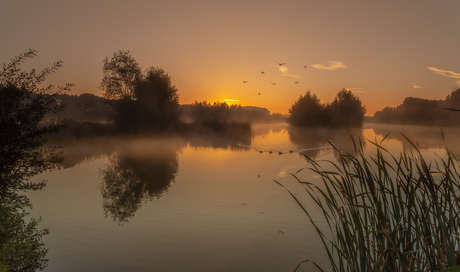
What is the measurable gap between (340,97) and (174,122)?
35673 millimetres

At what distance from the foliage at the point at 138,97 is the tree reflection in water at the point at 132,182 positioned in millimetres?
12836

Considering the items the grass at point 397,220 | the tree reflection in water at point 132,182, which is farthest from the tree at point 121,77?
the grass at point 397,220

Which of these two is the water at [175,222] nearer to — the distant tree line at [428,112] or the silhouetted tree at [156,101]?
the silhouetted tree at [156,101]

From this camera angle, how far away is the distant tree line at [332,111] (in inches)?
2008

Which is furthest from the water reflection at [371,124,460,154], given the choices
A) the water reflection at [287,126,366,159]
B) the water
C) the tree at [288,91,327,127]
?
the tree at [288,91,327,127]

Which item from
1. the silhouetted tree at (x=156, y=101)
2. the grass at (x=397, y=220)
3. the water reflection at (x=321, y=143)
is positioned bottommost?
the water reflection at (x=321, y=143)

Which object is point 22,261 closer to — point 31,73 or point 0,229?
point 0,229

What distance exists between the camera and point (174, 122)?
1261 inches

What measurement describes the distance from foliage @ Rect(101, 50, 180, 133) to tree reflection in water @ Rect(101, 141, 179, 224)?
42.1ft

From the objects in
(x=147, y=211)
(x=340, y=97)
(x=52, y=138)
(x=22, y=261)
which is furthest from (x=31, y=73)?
(x=340, y=97)

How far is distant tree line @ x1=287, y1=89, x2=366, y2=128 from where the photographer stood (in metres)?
51.0

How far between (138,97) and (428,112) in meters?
52.8

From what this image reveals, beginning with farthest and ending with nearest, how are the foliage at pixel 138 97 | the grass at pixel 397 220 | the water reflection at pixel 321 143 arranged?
the foliage at pixel 138 97, the water reflection at pixel 321 143, the grass at pixel 397 220

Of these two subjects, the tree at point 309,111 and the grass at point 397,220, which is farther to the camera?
the tree at point 309,111
